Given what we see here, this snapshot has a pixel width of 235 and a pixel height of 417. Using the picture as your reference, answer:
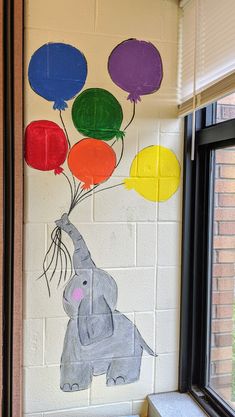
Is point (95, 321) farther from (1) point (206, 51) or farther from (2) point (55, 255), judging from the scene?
(1) point (206, 51)

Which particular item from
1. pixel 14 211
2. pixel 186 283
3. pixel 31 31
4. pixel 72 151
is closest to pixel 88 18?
pixel 31 31

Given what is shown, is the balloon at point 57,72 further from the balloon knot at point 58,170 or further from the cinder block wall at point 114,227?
the balloon knot at point 58,170

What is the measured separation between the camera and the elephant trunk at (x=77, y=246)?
1.54 metres

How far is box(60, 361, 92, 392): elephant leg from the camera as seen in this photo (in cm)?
156

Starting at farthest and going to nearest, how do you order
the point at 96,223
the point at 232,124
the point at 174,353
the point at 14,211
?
the point at 174,353, the point at 96,223, the point at 14,211, the point at 232,124

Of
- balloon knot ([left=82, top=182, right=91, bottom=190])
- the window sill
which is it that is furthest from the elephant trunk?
the window sill

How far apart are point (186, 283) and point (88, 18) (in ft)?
3.82

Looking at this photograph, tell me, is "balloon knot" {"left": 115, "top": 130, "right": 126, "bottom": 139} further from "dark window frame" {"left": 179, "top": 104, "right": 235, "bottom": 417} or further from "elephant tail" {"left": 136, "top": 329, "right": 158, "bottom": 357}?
"elephant tail" {"left": 136, "top": 329, "right": 158, "bottom": 357}

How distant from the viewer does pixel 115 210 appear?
1593 millimetres

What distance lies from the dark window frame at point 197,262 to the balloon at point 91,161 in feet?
1.12

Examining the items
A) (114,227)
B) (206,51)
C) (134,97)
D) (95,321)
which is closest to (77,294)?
(95,321)

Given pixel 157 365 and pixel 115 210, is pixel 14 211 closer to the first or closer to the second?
pixel 115 210

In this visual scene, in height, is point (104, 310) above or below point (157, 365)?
above

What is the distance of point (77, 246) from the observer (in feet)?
5.11
